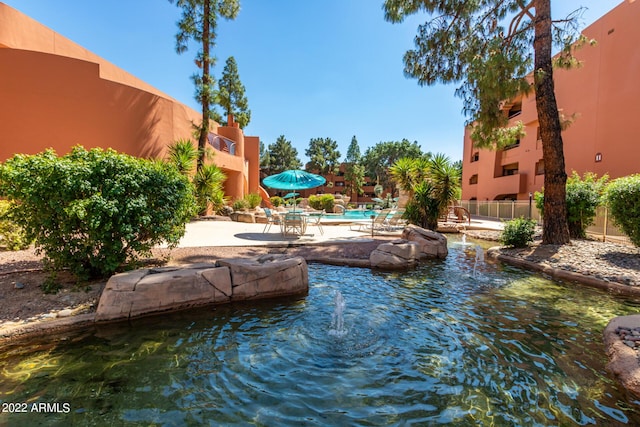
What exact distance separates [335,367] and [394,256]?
3.98 metres

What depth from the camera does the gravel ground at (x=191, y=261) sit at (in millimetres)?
3592

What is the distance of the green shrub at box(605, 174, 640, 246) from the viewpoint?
21.2 feet

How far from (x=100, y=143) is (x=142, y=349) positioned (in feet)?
39.3

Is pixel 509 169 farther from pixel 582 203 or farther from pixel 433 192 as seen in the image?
pixel 582 203

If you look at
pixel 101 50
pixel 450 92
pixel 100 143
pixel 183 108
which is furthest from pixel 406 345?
pixel 101 50

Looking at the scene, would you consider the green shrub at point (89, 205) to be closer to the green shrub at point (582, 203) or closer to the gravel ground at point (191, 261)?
the gravel ground at point (191, 261)

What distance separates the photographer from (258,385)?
2.46 meters

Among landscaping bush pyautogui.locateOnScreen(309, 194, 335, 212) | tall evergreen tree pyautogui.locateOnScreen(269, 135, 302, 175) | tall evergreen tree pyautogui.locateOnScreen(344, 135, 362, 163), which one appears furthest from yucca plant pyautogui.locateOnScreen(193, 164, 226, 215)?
tall evergreen tree pyautogui.locateOnScreen(344, 135, 362, 163)

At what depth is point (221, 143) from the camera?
61.2 ft

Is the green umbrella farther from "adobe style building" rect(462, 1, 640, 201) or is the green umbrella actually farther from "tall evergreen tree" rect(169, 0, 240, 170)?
"adobe style building" rect(462, 1, 640, 201)

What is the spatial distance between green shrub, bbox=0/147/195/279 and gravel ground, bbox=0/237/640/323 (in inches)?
16.1

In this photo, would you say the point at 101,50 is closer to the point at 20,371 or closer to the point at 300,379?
the point at 20,371

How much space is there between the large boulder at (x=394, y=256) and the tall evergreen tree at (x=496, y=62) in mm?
4178

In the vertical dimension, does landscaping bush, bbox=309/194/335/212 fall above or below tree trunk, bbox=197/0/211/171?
below
